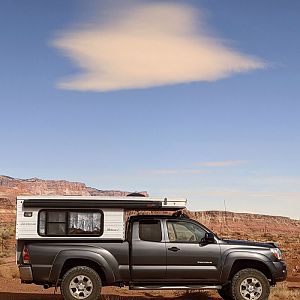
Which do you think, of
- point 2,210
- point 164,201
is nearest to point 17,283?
point 164,201

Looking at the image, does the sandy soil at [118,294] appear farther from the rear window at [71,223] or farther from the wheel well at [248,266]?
the wheel well at [248,266]

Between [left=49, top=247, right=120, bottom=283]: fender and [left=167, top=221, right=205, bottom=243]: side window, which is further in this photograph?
[left=167, top=221, right=205, bottom=243]: side window

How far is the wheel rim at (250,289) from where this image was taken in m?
12.6

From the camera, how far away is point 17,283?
19.1 m

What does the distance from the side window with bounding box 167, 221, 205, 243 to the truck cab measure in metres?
0.02

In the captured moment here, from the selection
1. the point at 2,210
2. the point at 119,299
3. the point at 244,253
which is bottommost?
the point at 119,299

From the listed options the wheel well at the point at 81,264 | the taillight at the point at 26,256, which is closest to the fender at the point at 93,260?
the wheel well at the point at 81,264

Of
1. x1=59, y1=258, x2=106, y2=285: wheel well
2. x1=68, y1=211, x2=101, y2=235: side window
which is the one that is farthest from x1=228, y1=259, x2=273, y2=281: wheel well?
x1=68, y1=211, x2=101, y2=235: side window

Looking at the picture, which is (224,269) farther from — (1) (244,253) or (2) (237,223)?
(2) (237,223)

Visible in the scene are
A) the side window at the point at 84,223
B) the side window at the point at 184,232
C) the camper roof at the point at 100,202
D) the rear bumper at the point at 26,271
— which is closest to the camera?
the rear bumper at the point at 26,271

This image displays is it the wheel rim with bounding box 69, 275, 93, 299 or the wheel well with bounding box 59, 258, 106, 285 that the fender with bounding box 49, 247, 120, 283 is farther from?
the wheel rim with bounding box 69, 275, 93, 299

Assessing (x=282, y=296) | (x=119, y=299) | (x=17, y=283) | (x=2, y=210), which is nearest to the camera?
(x=119, y=299)

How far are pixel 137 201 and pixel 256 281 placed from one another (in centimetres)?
306

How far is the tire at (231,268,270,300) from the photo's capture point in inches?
494
